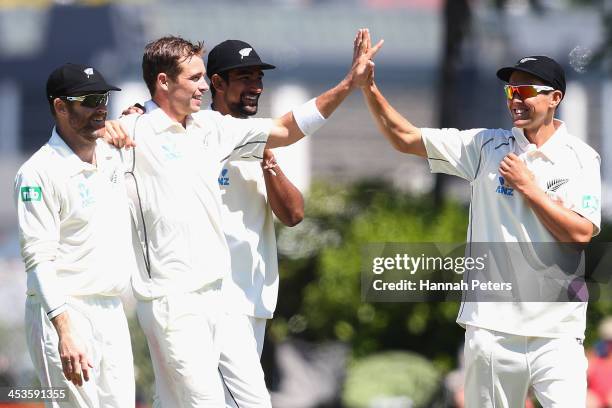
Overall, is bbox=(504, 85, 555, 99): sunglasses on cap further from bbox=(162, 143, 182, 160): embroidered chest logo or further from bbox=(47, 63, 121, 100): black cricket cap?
bbox=(47, 63, 121, 100): black cricket cap

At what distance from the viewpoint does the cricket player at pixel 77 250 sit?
5.26 m

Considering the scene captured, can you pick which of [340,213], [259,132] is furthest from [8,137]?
[259,132]

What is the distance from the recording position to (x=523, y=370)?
567 cm

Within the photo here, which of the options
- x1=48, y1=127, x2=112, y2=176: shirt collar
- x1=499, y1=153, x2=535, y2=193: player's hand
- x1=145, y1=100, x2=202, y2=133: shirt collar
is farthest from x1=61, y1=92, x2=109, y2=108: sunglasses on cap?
x1=499, y1=153, x2=535, y2=193: player's hand

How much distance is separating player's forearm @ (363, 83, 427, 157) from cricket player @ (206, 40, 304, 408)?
56cm

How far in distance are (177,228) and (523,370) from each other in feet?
5.68

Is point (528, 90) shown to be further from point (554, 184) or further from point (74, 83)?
point (74, 83)

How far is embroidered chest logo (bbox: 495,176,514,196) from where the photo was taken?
5.75 metres

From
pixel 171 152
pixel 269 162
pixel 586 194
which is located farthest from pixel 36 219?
pixel 586 194

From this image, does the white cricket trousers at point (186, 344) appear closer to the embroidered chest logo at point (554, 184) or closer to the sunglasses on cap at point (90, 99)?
the sunglasses on cap at point (90, 99)

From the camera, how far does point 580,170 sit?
228 inches

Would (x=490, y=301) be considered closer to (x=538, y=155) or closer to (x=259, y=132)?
(x=538, y=155)

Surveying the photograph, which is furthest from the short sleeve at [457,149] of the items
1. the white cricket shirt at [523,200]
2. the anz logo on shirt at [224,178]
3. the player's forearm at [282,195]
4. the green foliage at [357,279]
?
the green foliage at [357,279]

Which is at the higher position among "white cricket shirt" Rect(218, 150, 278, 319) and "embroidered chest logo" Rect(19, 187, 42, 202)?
"embroidered chest logo" Rect(19, 187, 42, 202)
